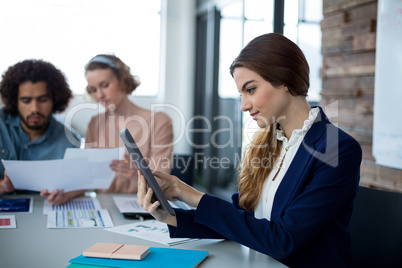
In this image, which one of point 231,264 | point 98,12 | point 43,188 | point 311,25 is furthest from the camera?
point 98,12

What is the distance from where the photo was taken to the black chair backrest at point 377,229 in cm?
141

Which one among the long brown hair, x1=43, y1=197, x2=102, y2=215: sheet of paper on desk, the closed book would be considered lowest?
x1=43, y1=197, x2=102, y2=215: sheet of paper on desk

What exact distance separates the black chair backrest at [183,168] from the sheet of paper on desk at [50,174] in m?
0.66

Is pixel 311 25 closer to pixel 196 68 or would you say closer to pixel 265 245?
pixel 196 68

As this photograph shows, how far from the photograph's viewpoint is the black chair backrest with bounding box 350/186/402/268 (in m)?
1.41

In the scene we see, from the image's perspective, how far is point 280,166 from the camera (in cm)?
155

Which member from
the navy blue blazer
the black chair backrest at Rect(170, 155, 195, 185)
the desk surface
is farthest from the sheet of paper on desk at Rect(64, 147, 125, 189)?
the navy blue blazer

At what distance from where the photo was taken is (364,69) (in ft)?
8.59

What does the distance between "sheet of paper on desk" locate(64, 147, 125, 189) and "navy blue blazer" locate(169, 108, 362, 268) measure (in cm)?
71

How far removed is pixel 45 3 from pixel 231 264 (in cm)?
501

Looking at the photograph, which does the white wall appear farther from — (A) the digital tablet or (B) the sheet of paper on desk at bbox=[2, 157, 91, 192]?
(A) the digital tablet

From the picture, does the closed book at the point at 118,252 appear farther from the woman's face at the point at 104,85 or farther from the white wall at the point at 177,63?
the white wall at the point at 177,63

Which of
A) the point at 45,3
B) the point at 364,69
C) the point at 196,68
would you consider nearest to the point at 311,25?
the point at 364,69

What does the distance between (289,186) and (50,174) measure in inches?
42.0
